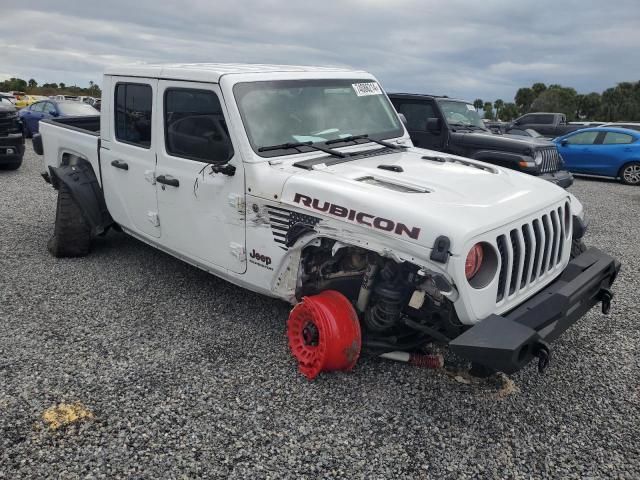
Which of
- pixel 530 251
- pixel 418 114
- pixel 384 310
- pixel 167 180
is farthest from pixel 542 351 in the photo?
pixel 418 114

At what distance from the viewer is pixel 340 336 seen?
3195 millimetres

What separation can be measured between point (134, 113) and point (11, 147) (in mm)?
7717

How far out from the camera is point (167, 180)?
13.7ft

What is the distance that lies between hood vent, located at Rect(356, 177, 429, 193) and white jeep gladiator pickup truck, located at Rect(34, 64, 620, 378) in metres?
0.01

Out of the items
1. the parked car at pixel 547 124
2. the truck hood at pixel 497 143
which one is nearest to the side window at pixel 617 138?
the truck hood at pixel 497 143

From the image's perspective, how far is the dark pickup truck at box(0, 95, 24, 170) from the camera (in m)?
10.4

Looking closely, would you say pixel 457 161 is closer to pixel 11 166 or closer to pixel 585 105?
pixel 11 166

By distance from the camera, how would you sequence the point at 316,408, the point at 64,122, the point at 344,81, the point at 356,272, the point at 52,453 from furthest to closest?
the point at 64,122
the point at 344,81
the point at 356,272
the point at 316,408
the point at 52,453

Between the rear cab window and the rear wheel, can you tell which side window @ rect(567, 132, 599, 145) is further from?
the rear wheel

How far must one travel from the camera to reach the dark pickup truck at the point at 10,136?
34.0 ft

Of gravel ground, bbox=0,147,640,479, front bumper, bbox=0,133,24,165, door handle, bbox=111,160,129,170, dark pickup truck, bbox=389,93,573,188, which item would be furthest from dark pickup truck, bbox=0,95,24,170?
dark pickup truck, bbox=389,93,573,188

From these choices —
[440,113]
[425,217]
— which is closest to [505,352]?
[425,217]

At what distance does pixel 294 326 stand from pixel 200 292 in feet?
5.18

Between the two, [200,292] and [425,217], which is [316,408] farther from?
[200,292]
